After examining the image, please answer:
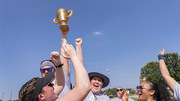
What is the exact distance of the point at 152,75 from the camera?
43.3 metres

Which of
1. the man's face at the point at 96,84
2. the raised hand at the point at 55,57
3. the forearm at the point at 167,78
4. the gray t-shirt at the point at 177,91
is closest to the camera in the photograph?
the raised hand at the point at 55,57

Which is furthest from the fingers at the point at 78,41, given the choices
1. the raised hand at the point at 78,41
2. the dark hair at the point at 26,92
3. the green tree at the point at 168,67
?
the green tree at the point at 168,67

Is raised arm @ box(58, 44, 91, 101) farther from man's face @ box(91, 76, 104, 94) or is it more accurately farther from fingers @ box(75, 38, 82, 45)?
man's face @ box(91, 76, 104, 94)

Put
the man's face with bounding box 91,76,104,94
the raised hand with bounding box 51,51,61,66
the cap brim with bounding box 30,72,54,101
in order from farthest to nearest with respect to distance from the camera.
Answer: the man's face with bounding box 91,76,104,94 < the raised hand with bounding box 51,51,61,66 < the cap brim with bounding box 30,72,54,101

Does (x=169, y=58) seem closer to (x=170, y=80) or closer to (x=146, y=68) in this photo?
(x=146, y=68)

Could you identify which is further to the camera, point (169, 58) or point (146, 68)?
point (146, 68)

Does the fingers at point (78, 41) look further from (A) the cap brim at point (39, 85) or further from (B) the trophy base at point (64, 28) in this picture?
(A) the cap brim at point (39, 85)

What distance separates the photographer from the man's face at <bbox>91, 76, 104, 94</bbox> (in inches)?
162

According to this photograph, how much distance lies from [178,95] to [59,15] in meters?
3.16

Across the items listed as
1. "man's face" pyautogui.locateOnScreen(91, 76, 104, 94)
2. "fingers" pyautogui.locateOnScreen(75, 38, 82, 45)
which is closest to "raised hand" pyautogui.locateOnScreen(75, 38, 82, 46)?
"fingers" pyautogui.locateOnScreen(75, 38, 82, 45)

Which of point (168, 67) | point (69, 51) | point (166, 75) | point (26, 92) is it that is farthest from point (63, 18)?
point (168, 67)

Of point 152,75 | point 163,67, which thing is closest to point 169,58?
point 152,75

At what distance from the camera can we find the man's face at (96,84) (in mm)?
4117

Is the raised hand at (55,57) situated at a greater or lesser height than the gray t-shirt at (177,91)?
greater
